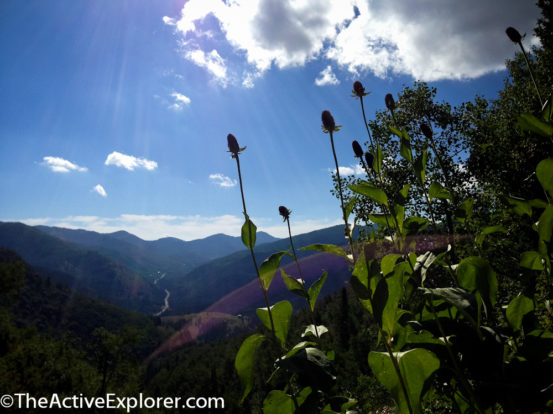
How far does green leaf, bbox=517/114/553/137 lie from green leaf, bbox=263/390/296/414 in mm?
1552

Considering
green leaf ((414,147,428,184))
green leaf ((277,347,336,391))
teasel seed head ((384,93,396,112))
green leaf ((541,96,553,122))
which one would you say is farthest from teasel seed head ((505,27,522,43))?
green leaf ((277,347,336,391))

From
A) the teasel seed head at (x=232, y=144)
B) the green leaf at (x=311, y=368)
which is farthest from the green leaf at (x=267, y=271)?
the teasel seed head at (x=232, y=144)

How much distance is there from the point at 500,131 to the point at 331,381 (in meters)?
14.9

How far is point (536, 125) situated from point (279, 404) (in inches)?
63.6

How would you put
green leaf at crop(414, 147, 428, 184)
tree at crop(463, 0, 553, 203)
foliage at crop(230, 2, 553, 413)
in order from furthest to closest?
tree at crop(463, 0, 553, 203)
green leaf at crop(414, 147, 428, 184)
foliage at crop(230, 2, 553, 413)

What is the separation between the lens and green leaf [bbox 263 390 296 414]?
3.53 feet

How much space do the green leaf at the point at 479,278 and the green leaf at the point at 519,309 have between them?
0.65 feet

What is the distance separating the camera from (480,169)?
1223 centimetres

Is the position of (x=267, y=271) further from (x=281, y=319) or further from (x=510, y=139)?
(x=510, y=139)

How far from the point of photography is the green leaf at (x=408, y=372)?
0.83 metres

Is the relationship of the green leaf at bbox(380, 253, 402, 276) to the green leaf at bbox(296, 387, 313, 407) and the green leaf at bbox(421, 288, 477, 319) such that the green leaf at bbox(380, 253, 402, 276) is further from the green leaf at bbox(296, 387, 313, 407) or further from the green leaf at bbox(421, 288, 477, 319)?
the green leaf at bbox(296, 387, 313, 407)

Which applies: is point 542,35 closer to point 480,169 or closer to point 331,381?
point 480,169

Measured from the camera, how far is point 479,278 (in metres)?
0.94

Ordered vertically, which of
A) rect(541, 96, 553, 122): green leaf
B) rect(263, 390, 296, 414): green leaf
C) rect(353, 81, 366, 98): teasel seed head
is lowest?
rect(263, 390, 296, 414): green leaf
